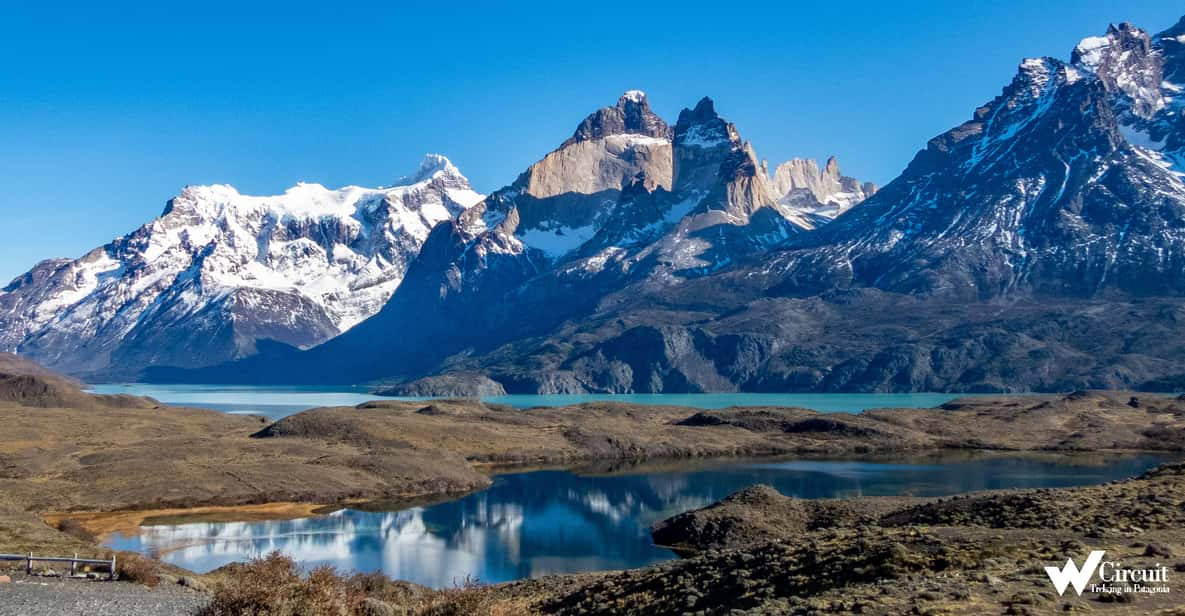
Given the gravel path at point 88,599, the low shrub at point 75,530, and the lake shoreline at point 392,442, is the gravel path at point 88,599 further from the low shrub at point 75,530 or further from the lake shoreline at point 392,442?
the low shrub at point 75,530

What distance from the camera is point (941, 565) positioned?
33812 mm

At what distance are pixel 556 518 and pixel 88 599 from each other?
2314 inches

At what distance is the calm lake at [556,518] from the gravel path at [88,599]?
80.7 ft

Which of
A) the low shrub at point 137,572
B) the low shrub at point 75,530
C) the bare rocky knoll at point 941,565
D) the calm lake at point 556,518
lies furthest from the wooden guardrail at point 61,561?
the low shrub at point 75,530

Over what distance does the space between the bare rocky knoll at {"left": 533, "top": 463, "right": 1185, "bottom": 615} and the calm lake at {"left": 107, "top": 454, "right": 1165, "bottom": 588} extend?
1841 cm

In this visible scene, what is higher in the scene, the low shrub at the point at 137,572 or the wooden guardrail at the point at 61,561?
the wooden guardrail at the point at 61,561

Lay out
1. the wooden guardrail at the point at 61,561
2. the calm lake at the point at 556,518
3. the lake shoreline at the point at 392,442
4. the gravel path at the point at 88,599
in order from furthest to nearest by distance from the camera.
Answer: the lake shoreline at the point at 392,442
the calm lake at the point at 556,518
the wooden guardrail at the point at 61,561
the gravel path at the point at 88,599

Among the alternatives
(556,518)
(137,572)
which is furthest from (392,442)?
(137,572)

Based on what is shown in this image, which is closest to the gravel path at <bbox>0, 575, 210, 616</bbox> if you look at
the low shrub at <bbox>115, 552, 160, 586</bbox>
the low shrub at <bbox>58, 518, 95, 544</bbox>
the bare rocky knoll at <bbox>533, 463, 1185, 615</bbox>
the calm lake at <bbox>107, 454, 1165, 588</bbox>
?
the low shrub at <bbox>115, 552, 160, 586</bbox>

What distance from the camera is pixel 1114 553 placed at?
33500mm

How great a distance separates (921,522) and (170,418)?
13486 centimetres

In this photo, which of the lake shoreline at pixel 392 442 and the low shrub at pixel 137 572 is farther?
the lake shoreline at pixel 392 442

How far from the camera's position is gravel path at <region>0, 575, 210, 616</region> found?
108ft

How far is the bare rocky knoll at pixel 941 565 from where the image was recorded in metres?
27.9
